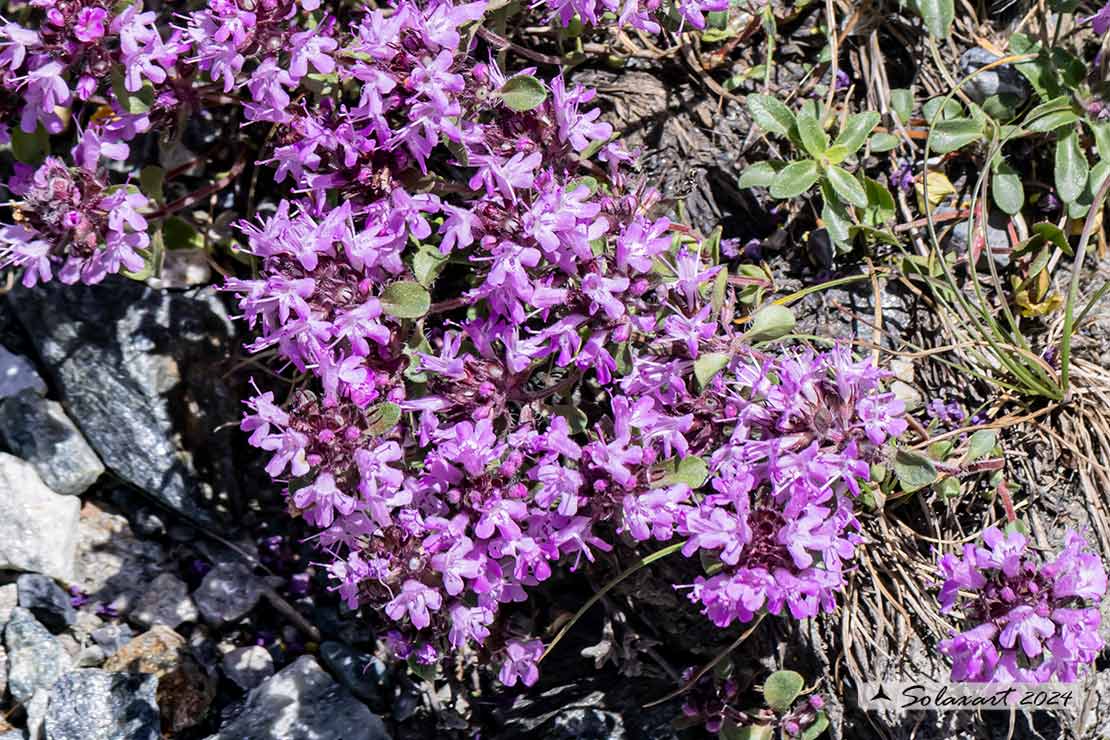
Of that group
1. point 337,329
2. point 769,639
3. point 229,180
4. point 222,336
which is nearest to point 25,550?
point 222,336

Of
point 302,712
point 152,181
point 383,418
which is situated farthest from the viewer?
point 302,712

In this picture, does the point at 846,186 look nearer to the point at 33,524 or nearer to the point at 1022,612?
the point at 1022,612

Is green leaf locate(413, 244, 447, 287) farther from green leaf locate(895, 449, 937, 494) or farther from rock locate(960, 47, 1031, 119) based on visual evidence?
rock locate(960, 47, 1031, 119)

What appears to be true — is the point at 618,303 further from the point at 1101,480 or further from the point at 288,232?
the point at 1101,480

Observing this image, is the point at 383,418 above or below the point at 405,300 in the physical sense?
below

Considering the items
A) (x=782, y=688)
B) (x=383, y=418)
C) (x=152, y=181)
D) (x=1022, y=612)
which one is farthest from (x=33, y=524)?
(x=1022, y=612)

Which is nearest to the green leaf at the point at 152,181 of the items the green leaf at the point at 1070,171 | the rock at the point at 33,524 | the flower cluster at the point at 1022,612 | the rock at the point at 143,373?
the rock at the point at 143,373

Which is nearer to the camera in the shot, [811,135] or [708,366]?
[708,366]
